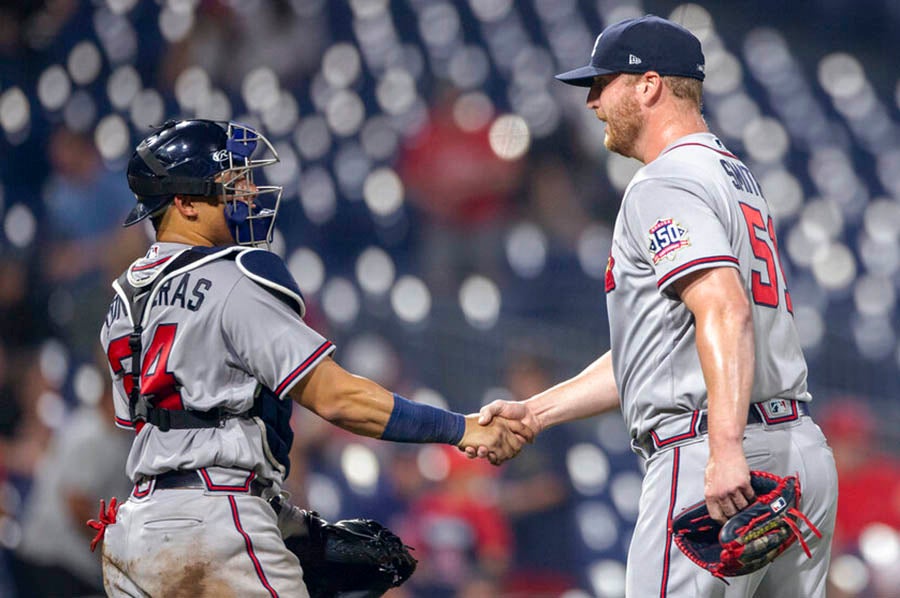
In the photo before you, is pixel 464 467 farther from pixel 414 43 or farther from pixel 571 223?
pixel 414 43

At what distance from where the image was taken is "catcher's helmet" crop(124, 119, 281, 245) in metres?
2.76

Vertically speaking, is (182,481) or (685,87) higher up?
(685,87)

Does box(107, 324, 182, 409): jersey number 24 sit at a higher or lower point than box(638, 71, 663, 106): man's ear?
lower

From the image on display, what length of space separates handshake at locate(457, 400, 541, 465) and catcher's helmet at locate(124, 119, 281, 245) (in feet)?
2.46

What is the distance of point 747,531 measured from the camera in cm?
220

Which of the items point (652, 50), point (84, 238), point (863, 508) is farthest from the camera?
point (84, 238)

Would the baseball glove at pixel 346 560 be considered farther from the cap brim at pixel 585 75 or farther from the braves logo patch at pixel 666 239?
the cap brim at pixel 585 75

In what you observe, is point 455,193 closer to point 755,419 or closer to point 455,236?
point 455,236

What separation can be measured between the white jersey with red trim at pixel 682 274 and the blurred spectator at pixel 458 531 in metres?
3.20

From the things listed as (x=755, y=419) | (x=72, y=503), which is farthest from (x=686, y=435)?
(x=72, y=503)

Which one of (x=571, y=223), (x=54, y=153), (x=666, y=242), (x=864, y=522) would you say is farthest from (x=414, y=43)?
(x=666, y=242)

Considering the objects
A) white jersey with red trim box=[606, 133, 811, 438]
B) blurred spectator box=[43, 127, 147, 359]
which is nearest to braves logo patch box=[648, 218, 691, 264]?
white jersey with red trim box=[606, 133, 811, 438]

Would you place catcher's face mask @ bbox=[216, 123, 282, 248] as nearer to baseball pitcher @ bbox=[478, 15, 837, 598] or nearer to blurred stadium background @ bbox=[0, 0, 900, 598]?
baseball pitcher @ bbox=[478, 15, 837, 598]

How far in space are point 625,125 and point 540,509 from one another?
329cm
